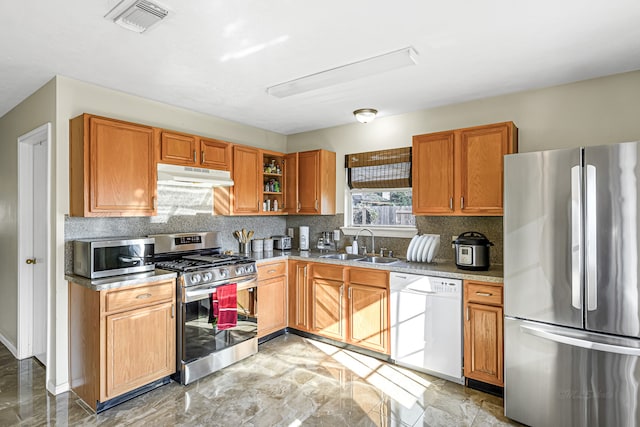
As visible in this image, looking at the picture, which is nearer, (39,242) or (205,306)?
(205,306)

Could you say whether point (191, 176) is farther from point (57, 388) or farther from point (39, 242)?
point (57, 388)

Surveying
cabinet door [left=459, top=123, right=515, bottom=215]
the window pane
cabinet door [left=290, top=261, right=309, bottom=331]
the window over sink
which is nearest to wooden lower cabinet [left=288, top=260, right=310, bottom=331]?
cabinet door [left=290, top=261, right=309, bottom=331]

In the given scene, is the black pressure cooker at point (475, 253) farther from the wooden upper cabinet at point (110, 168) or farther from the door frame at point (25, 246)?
the door frame at point (25, 246)

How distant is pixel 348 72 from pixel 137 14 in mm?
1454

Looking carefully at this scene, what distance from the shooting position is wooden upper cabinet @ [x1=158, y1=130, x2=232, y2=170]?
3.31m

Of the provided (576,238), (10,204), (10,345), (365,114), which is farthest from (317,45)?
(10,345)

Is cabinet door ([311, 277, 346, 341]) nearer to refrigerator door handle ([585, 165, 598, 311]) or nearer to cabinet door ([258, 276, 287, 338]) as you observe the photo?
cabinet door ([258, 276, 287, 338])

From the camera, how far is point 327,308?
3809mm

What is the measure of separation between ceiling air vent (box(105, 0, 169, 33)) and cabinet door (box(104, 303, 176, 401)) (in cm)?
197

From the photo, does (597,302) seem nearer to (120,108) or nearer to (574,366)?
(574,366)

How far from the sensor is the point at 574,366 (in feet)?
7.28

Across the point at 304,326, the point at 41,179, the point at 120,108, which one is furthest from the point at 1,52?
the point at 304,326

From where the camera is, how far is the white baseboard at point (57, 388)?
283 cm

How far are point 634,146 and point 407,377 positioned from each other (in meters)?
2.36
